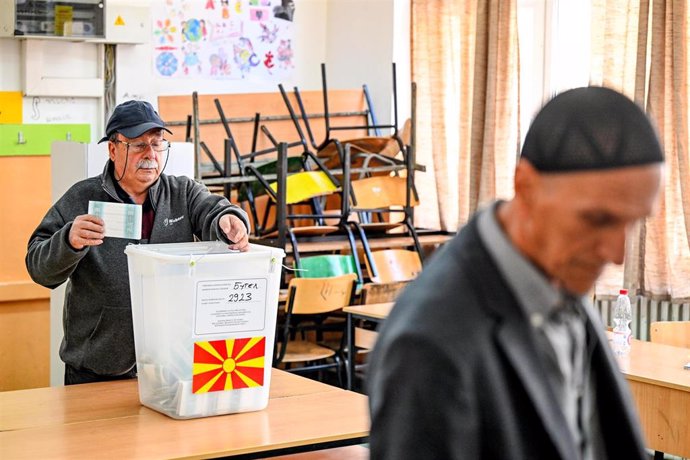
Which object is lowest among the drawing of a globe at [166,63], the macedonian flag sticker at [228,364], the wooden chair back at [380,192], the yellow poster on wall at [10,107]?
the macedonian flag sticker at [228,364]

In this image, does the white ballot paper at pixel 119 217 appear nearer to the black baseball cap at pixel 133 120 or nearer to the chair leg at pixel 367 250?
the black baseball cap at pixel 133 120

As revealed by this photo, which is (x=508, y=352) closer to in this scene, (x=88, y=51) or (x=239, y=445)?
(x=239, y=445)

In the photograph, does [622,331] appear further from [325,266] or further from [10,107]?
[10,107]

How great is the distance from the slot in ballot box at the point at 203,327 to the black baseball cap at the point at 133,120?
0.40 meters

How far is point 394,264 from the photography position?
6.10 metres

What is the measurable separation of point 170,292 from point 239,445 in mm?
423

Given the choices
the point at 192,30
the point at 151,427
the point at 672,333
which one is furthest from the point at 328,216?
the point at 151,427

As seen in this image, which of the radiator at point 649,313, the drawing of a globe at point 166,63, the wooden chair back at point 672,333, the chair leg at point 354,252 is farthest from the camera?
the drawing of a globe at point 166,63

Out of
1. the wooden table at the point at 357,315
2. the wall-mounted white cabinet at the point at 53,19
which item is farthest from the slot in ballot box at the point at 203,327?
the wall-mounted white cabinet at the point at 53,19

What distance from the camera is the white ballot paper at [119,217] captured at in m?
2.80

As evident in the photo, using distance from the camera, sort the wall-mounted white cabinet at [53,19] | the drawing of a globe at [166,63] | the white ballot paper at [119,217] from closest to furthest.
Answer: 1. the white ballot paper at [119,217]
2. the wall-mounted white cabinet at [53,19]
3. the drawing of a globe at [166,63]

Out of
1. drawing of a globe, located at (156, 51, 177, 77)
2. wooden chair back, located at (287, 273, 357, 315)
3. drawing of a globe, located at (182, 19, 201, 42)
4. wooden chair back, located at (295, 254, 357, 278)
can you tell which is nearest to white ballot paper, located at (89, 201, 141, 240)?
wooden chair back, located at (287, 273, 357, 315)

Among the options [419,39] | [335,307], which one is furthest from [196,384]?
[419,39]

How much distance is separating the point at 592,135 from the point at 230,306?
179 centimetres
